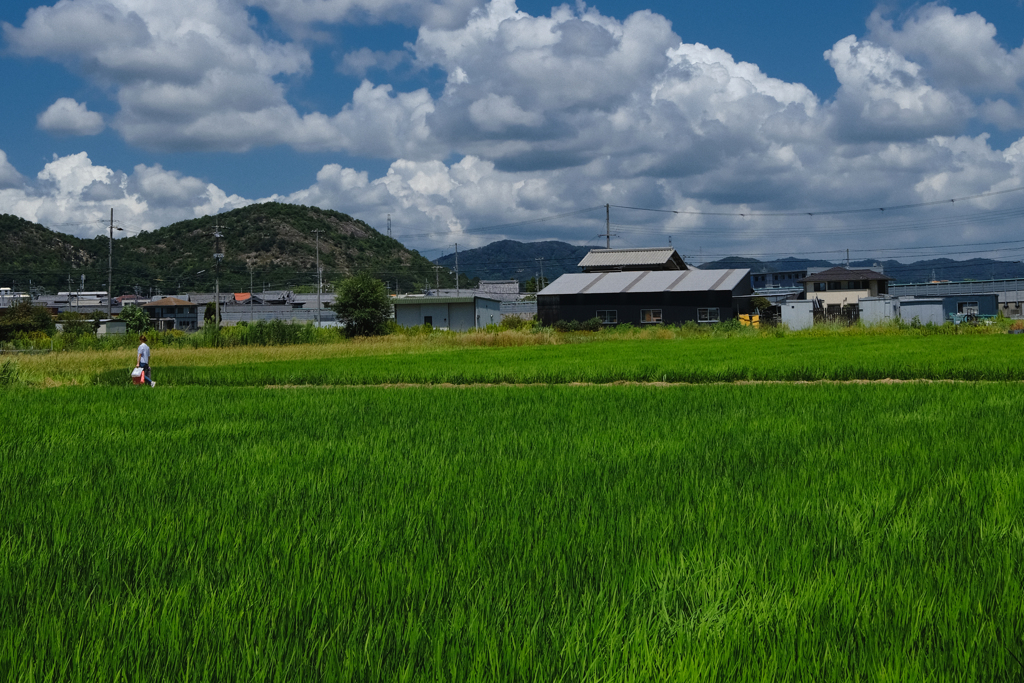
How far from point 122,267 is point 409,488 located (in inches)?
5186

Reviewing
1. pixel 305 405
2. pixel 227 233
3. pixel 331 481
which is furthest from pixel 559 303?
pixel 227 233

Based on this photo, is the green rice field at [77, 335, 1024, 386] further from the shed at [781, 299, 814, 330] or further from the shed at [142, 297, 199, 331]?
the shed at [142, 297, 199, 331]

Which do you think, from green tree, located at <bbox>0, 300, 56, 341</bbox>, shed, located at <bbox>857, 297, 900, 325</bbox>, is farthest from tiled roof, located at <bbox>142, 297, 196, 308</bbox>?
shed, located at <bbox>857, 297, 900, 325</bbox>

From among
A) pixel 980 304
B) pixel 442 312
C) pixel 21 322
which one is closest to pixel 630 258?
pixel 442 312

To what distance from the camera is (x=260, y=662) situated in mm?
2826

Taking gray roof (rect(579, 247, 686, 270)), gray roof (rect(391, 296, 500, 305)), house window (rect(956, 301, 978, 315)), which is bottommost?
house window (rect(956, 301, 978, 315))

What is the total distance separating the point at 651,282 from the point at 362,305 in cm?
2440

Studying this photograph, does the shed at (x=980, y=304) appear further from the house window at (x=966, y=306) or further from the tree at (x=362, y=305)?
the tree at (x=362, y=305)

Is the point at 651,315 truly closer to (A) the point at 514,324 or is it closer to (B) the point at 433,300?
(A) the point at 514,324

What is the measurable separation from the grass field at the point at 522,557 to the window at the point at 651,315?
2009 inches

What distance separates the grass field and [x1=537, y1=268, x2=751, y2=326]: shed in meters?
50.8

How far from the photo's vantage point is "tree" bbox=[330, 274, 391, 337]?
58.9m

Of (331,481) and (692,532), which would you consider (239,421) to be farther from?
(692,532)

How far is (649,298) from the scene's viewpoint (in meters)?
60.5
